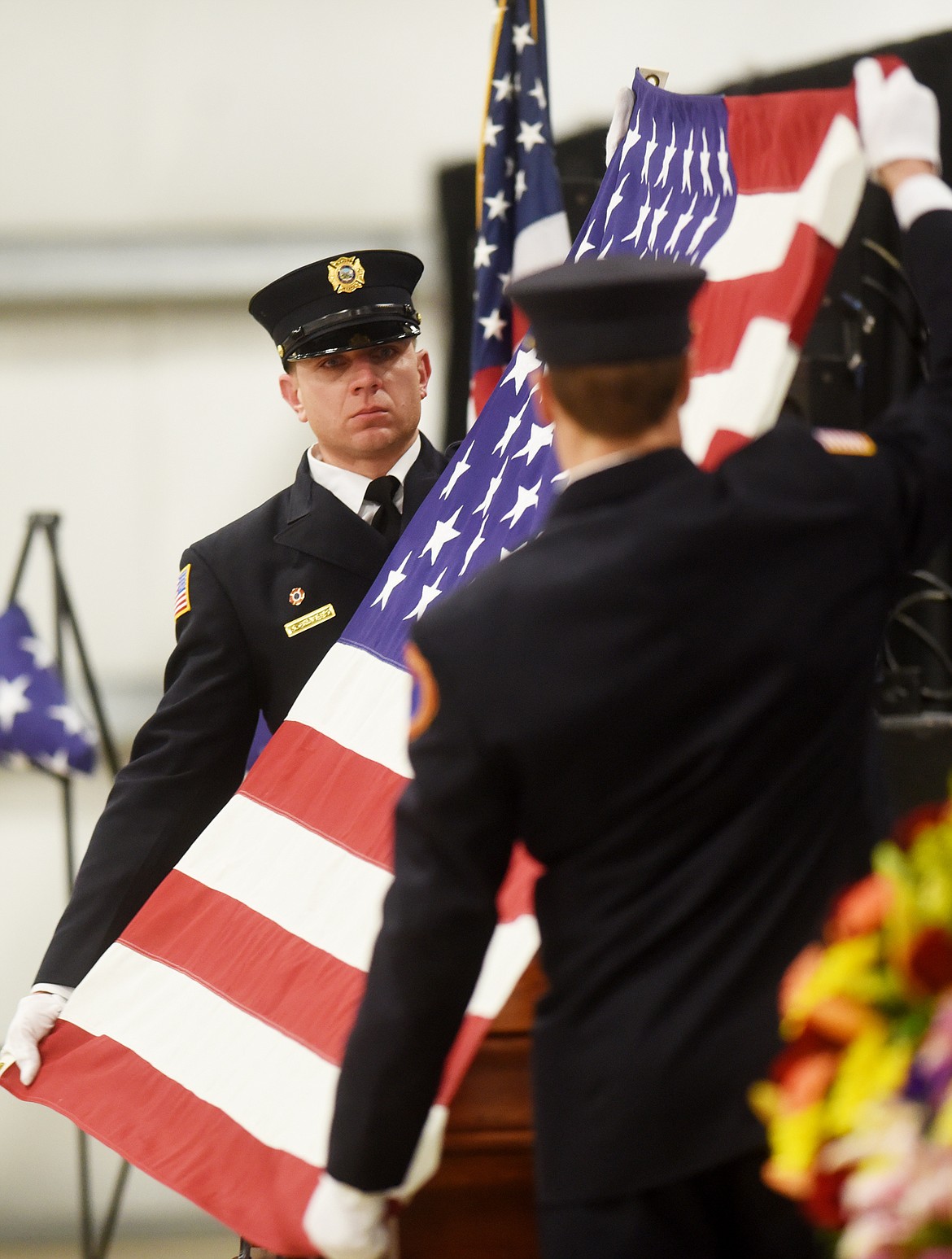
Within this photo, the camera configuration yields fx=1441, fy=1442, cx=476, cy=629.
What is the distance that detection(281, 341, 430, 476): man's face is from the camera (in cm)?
189

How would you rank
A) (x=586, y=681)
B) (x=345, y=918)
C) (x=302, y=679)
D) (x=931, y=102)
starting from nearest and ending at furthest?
(x=586, y=681) → (x=931, y=102) → (x=345, y=918) → (x=302, y=679)

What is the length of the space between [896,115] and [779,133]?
0.72 feet

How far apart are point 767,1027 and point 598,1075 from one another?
0.12 meters

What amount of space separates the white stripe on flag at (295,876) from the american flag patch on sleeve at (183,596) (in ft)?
1.02

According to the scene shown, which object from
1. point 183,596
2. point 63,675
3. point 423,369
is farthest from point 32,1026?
point 63,675

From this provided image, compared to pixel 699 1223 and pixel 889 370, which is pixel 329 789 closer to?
pixel 699 1223

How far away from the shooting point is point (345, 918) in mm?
1553

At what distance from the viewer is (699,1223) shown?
1.02 meters

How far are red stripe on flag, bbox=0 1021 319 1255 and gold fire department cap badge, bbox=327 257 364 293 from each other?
101 cm

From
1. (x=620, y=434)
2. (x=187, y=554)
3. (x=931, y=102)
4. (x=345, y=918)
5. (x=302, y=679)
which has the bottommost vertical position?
(x=345, y=918)

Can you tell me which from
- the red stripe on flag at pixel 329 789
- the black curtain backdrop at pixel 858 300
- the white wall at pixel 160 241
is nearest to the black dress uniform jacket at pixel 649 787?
the red stripe on flag at pixel 329 789

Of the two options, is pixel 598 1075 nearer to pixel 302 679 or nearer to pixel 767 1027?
pixel 767 1027

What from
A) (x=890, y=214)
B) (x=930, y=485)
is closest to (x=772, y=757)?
(x=930, y=485)

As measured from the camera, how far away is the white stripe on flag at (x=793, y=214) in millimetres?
1247
